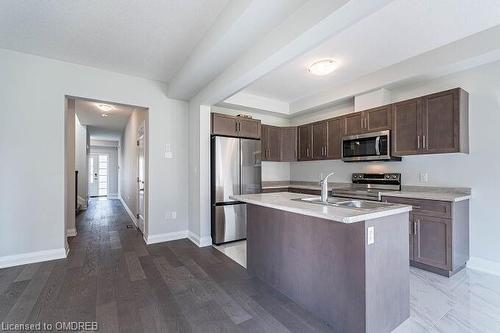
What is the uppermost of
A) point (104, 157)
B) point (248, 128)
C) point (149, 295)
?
point (248, 128)

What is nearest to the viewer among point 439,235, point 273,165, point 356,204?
point 356,204

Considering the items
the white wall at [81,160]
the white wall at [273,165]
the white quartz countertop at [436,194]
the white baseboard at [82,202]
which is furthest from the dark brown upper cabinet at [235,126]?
the white baseboard at [82,202]

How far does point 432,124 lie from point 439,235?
1.34m

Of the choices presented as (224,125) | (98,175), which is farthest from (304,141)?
(98,175)

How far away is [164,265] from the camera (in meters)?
2.95

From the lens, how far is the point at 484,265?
2.74 metres

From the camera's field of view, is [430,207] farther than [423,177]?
No

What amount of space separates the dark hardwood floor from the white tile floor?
844mm

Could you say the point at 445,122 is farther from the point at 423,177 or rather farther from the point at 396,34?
the point at 396,34

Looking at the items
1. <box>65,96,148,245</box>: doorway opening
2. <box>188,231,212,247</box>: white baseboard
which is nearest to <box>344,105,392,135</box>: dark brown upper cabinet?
<box>188,231,212,247</box>: white baseboard

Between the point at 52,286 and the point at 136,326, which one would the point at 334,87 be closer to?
the point at 136,326

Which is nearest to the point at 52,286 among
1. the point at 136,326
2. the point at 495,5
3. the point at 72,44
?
the point at 136,326

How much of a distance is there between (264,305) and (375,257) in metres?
1.06

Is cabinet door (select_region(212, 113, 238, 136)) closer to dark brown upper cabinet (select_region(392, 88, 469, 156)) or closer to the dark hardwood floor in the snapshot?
the dark hardwood floor
